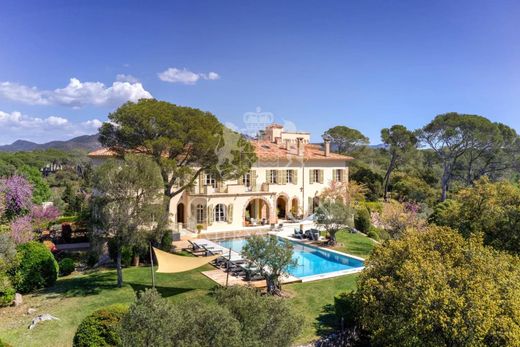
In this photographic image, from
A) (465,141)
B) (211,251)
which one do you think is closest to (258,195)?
(211,251)

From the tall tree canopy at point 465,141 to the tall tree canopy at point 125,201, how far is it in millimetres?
35949

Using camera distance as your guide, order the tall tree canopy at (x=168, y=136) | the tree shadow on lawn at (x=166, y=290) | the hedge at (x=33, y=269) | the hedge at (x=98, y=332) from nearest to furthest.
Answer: the hedge at (x=98, y=332)
the tree shadow on lawn at (x=166, y=290)
the hedge at (x=33, y=269)
the tall tree canopy at (x=168, y=136)

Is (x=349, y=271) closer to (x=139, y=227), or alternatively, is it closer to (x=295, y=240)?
(x=295, y=240)

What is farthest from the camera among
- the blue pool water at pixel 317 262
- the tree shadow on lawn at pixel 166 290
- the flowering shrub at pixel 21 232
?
the blue pool water at pixel 317 262

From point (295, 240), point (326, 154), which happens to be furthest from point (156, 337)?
point (326, 154)

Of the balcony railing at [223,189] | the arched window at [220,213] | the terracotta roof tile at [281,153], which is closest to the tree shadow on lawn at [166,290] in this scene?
the balcony railing at [223,189]

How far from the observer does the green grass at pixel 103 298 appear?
11.2m

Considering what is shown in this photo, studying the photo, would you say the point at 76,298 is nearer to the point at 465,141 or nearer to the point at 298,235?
the point at 298,235

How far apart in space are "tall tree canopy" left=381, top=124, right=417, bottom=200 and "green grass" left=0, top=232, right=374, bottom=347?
3050 cm

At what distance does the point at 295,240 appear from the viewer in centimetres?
2603

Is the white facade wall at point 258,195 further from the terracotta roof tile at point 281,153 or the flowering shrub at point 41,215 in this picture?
the flowering shrub at point 41,215

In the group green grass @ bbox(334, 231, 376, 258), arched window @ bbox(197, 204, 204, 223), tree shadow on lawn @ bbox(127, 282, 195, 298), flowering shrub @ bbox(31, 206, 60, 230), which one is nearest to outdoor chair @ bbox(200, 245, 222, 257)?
tree shadow on lawn @ bbox(127, 282, 195, 298)

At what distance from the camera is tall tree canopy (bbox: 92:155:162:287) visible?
48.3 ft

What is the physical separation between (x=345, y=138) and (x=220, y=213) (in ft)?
97.5
